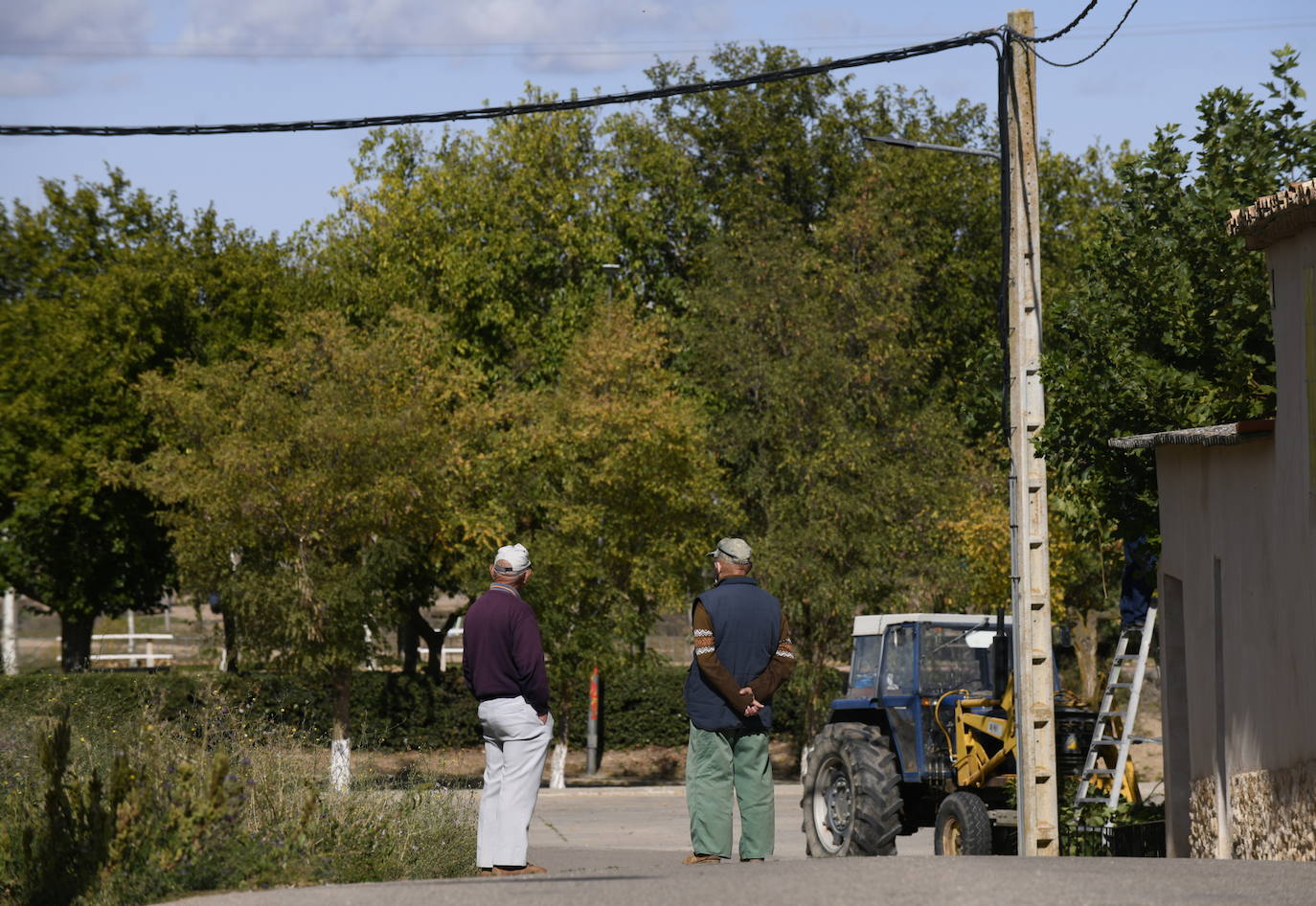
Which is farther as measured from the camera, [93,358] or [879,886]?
[93,358]

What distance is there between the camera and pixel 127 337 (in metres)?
36.9

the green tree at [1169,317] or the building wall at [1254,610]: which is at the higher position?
the green tree at [1169,317]

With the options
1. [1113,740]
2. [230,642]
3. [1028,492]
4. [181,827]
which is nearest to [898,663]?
[1113,740]

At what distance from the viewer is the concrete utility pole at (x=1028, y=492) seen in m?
13.6

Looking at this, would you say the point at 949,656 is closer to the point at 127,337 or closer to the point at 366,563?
the point at 366,563

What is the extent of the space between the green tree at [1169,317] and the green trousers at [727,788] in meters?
6.19

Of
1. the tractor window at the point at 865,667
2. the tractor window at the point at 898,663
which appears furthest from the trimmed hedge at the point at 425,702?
the tractor window at the point at 898,663

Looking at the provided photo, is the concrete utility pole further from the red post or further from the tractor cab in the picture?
the red post

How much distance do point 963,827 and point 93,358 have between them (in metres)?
25.9

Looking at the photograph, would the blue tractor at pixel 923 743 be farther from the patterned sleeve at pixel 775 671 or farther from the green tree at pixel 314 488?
the green tree at pixel 314 488

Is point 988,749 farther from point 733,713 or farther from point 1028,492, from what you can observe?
point 733,713

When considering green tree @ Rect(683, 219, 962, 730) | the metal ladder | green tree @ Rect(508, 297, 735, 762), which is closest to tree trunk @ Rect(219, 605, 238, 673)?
green tree @ Rect(508, 297, 735, 762)

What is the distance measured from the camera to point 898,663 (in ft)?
57.3

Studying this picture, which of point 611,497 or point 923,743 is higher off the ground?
point 611,497
